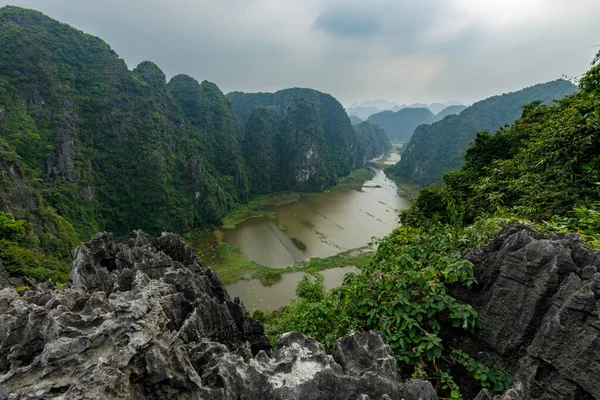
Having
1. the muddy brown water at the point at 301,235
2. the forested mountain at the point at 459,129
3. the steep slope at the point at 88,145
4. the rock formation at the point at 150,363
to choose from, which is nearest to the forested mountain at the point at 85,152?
the steep slope at the point at 88,145

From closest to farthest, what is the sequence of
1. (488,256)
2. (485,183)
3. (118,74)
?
(488,256) < (485,183) < (118,74)

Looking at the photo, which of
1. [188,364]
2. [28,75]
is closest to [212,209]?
[28,75]

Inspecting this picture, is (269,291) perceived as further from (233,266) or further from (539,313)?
(539,313)

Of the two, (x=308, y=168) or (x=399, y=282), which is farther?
(x=308, y=168)

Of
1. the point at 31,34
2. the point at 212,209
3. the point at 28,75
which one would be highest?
the point at 31,34

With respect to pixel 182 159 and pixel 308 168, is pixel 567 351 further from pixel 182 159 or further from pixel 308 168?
pixel 308 168

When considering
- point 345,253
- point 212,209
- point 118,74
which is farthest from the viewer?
point 118,74

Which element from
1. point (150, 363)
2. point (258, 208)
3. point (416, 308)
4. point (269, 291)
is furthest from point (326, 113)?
point (150, 363)
